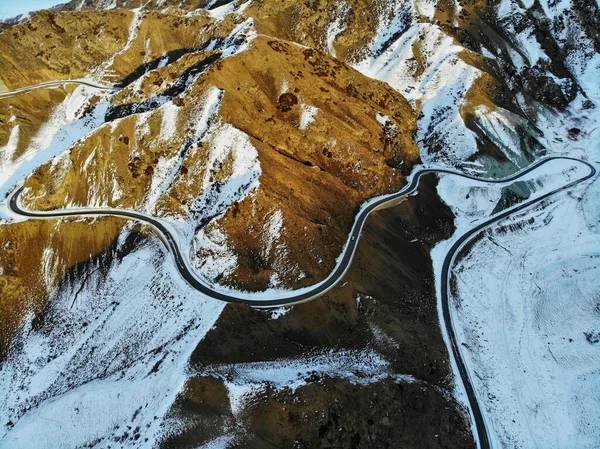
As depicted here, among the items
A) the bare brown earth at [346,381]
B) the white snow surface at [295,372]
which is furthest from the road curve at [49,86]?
the white snow surface at [295,372]

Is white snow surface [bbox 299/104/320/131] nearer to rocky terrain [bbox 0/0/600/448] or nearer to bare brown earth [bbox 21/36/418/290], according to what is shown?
rocky terrain [bbox 0/0/600/448]

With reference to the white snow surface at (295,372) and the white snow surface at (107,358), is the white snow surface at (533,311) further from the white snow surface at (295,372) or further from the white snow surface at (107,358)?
the white snow surface at (107,358)

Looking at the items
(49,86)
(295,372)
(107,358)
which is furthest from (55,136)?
(295,372)

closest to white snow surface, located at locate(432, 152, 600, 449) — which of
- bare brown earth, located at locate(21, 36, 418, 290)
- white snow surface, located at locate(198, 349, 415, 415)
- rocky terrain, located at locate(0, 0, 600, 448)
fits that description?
rocky terrain, located at locate(0, 0, 600, 448)

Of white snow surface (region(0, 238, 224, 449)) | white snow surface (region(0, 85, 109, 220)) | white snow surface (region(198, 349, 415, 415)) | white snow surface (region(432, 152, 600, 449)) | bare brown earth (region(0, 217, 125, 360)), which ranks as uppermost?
white snow surface (region(0, 85, 109, 220))

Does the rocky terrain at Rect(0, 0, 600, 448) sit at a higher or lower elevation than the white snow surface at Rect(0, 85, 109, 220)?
lower

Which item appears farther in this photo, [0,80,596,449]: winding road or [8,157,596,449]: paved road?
[0,80,596,449]: winding road

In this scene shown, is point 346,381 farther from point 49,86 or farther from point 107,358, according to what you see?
point 49,86
